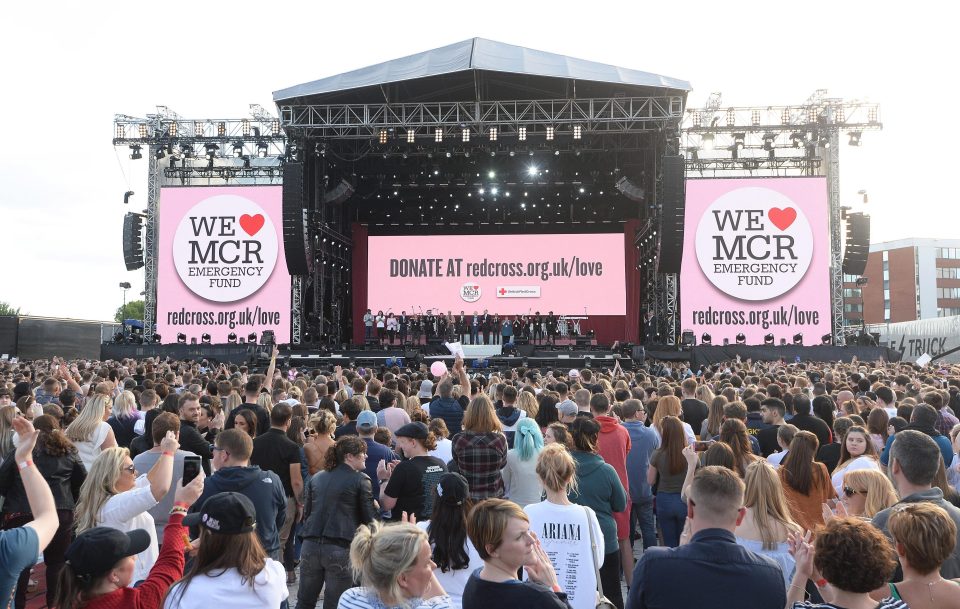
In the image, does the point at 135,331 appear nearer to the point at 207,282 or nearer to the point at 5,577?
the point at 207,282

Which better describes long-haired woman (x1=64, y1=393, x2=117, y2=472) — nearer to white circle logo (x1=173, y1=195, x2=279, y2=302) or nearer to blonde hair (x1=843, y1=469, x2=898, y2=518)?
blonde hair (x1=843, y1=469, x2=898, y2=518)

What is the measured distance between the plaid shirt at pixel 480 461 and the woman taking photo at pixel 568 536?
97 centimetres

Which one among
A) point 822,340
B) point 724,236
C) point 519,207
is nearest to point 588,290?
point 519,207

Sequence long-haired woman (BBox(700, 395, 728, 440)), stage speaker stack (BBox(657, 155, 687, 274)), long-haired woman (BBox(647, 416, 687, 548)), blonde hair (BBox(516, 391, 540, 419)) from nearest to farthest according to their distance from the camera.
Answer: long-haired woman (BBox(647, 416, 687, 548))
long-haired woman (BBox(700, 395, 728, 440))
blonde hair (BBox(516, 391, 540, 419))
stage speaker stack (BBox(657, 155, 687, 274))

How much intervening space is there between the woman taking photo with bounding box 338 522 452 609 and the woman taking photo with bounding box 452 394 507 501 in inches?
82.7

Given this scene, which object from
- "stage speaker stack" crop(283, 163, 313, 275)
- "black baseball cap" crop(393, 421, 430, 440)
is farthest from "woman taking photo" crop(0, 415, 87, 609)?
"stage speaker stack" crop(283, 163, 313, 275)

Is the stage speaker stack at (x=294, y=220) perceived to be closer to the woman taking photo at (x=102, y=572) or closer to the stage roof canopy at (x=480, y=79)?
the stage roof canopy at (x=480, y=79)

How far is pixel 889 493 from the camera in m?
3.55

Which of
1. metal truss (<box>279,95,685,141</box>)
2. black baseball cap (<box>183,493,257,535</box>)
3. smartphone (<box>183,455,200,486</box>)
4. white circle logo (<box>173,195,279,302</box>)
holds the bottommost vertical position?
black baseball cap (<box>183,493,257,535</box>)

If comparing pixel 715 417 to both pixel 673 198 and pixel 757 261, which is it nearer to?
pixel 673 198

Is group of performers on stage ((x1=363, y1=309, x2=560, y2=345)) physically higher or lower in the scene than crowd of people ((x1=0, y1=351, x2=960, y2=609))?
higher

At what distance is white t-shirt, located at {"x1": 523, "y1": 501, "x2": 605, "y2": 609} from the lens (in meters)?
3.49

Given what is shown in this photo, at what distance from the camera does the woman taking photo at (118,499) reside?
3.36 m

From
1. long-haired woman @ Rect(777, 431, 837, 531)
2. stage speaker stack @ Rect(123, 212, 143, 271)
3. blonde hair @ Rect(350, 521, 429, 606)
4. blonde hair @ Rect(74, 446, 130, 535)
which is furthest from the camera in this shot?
stage speaker stack @ Rect(123, 212, 143, 271)
